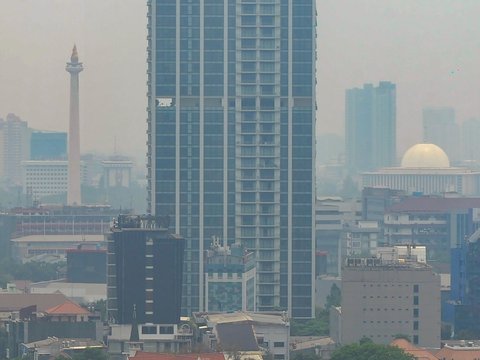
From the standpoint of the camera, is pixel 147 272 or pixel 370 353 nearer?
pixel 370 353

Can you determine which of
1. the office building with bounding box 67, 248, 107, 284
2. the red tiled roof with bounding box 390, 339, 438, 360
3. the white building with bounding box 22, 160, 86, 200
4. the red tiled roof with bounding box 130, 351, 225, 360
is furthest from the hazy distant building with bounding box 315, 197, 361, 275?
the white building with bounding box 22, 160, 86, 200

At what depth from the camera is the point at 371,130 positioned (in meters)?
109

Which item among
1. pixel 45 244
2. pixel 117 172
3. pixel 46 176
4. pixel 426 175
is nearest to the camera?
pixel 45 244

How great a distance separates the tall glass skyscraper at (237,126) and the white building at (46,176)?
200 feet

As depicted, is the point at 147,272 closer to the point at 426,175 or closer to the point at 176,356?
the point at 176,356

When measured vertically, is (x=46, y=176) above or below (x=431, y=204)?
above

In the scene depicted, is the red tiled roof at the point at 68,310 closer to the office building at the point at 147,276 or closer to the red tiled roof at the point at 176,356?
the office building at the point at 147,276

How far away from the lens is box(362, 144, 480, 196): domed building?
104 meters

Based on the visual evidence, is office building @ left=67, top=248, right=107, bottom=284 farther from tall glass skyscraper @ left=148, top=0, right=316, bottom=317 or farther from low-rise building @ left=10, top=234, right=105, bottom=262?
low-rise building @ left=10, top=234, right=105, bottom=262

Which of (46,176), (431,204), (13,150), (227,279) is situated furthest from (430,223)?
(13,150)

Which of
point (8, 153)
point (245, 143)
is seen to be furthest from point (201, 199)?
point (8, 153)

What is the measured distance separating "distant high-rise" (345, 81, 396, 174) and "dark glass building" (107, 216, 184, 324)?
187 ft

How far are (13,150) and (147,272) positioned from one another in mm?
80524

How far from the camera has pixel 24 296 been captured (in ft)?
177
